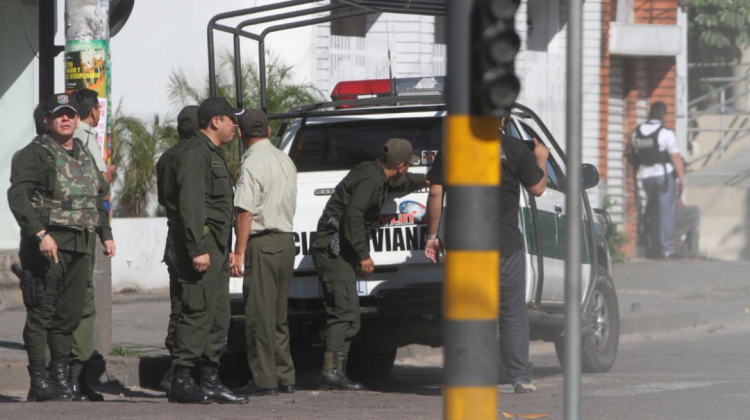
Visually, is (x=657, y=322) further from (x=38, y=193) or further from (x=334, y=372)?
(x=38, y=193)

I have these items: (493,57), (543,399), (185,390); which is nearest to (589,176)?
(543,399)

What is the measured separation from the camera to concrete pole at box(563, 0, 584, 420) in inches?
196

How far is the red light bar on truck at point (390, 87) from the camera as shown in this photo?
938 centimetres

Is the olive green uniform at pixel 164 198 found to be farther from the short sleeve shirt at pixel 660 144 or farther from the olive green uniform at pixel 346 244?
the short sleeve shirt at pixel 660 144

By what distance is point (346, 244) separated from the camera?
837cm

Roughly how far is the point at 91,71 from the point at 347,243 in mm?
2150

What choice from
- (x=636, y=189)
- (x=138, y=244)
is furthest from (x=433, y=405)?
(x=636, y=189)

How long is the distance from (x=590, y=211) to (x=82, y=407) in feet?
13.3

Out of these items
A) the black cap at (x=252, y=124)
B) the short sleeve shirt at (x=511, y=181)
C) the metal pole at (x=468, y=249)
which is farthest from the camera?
the black cap at (x=252, y=124)

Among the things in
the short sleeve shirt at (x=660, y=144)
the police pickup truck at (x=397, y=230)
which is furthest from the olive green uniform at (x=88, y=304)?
the short sleeve shirt at (x=660, y=144)

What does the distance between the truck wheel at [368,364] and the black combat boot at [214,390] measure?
1991mm

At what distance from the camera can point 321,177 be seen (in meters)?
9.01

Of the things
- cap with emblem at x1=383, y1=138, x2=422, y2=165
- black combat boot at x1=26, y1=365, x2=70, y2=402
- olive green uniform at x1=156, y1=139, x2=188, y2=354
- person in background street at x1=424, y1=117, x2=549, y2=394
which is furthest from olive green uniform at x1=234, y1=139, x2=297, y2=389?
black combat boot at x1=26, y1=365, x2=70, y2=402

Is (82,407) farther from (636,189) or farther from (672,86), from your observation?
(672,86)
